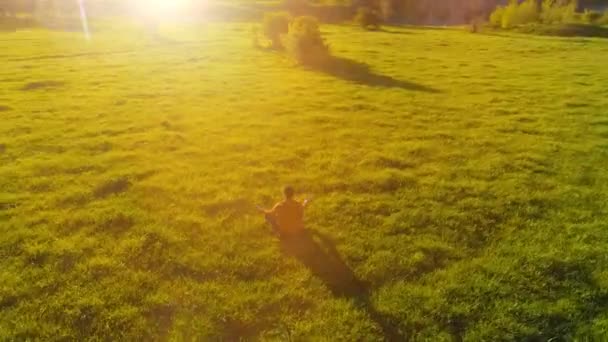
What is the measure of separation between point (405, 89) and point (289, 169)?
1024cm

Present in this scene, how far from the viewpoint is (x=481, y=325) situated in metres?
5.23

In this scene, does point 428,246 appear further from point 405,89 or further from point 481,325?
point 405,89

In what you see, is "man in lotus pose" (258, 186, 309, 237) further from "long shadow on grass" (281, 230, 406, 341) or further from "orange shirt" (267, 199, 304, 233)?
"long shadow on grass" (281, 230, 406, 341)

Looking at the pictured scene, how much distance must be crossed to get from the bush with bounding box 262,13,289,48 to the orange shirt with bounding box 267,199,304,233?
24390mm

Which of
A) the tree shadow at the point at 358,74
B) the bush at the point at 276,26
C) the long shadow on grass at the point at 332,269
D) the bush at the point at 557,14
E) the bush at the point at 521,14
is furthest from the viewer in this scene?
the bush at the point at 557,14

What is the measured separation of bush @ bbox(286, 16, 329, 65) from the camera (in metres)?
23.0

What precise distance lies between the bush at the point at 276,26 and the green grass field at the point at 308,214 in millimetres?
13509

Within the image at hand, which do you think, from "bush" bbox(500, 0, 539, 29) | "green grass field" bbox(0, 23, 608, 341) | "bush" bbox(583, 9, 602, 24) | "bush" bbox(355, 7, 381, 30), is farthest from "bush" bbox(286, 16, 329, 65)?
"bush" bbox(583, 9, 602, 24)

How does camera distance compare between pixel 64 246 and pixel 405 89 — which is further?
pixel 405 89

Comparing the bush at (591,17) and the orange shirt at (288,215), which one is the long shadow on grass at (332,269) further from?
the bush at (591,17)

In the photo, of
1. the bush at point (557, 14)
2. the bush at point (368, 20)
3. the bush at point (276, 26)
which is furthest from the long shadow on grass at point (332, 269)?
the bush at point (557, 14)

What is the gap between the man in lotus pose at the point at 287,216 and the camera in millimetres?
6566

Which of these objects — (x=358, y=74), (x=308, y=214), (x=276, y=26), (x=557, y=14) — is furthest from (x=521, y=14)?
(x=308, y=214)

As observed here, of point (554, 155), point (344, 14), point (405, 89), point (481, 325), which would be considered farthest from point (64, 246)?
point (344, 14)
